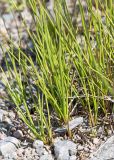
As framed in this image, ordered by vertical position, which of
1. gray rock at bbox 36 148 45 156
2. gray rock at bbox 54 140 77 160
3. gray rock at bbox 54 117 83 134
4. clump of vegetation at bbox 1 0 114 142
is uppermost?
clump of vegetation at bbox 1 0 114 142

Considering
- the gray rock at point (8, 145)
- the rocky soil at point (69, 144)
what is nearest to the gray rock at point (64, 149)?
the rocky soil at point (69, 144)

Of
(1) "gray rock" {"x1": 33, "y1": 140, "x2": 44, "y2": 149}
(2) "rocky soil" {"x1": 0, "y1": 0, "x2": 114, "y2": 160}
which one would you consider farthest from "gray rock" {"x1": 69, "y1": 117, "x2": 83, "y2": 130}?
(1) "gray rock" {"x1": 33, "y1": 140, "x2": 44, "y2": 149}

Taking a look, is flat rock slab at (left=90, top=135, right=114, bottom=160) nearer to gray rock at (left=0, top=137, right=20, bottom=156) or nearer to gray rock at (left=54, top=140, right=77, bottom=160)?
gray rock at (left=54, top=140, right=77, bottom=160)

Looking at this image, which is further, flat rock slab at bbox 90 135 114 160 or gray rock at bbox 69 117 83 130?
gray rock at bbox 69 117 83 130

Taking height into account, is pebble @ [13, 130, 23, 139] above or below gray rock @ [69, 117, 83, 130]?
below

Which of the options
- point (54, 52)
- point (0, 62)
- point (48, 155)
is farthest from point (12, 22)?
point (48, 155)

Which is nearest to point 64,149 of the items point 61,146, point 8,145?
point 61,146
